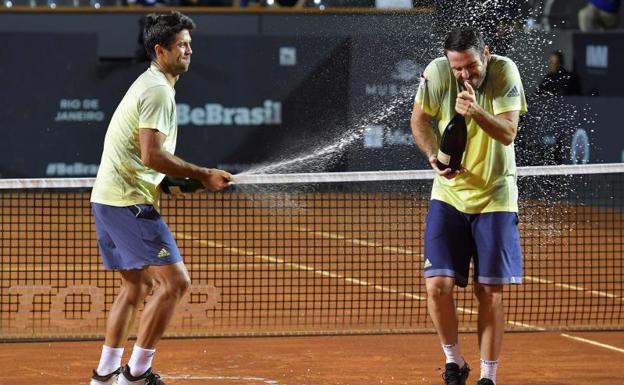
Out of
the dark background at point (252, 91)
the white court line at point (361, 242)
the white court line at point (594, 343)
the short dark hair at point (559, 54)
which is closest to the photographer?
the white court line at point (594, 343)

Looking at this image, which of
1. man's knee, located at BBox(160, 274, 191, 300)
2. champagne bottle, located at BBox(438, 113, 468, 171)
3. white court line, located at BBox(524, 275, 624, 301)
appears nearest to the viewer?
champagne bottle, located at BBox(438, 113, 468, 171)

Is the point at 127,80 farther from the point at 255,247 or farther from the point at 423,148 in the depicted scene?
the point at 423,148

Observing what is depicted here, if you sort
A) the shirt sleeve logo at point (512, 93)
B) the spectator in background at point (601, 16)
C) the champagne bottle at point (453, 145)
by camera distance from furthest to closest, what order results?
the spectator in background at point (601, 16)
the shirt sleeve logo at point (512, 93)
the champagne bottle at point (453, 145)

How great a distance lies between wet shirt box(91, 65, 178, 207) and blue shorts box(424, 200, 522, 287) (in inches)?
57.8

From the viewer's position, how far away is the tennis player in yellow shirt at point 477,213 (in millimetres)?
6441

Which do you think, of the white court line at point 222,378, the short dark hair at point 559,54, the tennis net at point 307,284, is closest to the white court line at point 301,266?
A: the tennis net at point 307,284

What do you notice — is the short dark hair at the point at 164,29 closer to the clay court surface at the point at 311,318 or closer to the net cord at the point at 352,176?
the clay court surface at the point at 311,318

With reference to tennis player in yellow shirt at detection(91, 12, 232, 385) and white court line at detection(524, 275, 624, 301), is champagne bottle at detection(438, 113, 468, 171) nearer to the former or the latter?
tennis player in yellow shirt at detection(91, 12, 232, 385)

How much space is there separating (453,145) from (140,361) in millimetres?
1980

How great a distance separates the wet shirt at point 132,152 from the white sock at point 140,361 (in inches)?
30.4

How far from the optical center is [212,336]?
340 inches

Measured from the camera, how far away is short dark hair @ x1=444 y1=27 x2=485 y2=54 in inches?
242

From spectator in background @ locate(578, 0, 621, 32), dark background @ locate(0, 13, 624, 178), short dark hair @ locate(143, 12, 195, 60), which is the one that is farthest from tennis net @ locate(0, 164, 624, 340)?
spectator in background @ locate(578, 0, 621, 32)

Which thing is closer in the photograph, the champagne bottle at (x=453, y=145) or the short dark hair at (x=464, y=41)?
the short dark hair at (x=464, y=41)
